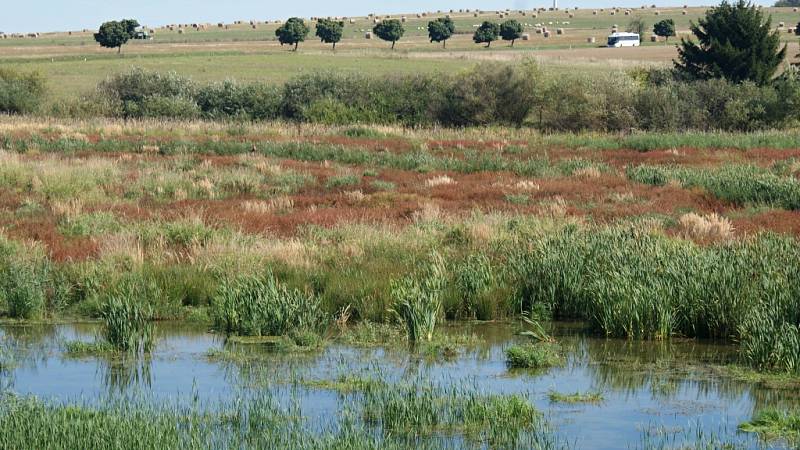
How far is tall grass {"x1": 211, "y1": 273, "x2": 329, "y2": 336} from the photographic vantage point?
14.3 meters

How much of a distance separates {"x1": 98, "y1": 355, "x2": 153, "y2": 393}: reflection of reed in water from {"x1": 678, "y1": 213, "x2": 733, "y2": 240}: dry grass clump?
10368 millimetres

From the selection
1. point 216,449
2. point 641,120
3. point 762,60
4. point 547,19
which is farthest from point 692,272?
point 547,19

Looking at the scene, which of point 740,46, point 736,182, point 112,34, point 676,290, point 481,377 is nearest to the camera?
point 481,377

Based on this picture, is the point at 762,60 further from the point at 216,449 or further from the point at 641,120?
the point at 216,449

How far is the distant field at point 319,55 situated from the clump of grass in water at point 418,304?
5210 centimetres

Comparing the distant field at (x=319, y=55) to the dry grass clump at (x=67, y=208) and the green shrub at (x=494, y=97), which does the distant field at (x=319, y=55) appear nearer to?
the green shrub at (x=494, y=97)

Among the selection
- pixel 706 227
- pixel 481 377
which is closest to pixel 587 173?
pixel 706 227

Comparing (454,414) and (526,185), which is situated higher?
(454,414)

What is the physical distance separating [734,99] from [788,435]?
153 feet

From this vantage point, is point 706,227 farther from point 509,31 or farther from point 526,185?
point 509,31

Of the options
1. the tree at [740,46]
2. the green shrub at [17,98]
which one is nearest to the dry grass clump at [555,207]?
the tree at [740,46]

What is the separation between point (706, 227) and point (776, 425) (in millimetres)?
Result: 11007

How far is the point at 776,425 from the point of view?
10.0 m

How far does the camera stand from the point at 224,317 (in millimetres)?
14719
